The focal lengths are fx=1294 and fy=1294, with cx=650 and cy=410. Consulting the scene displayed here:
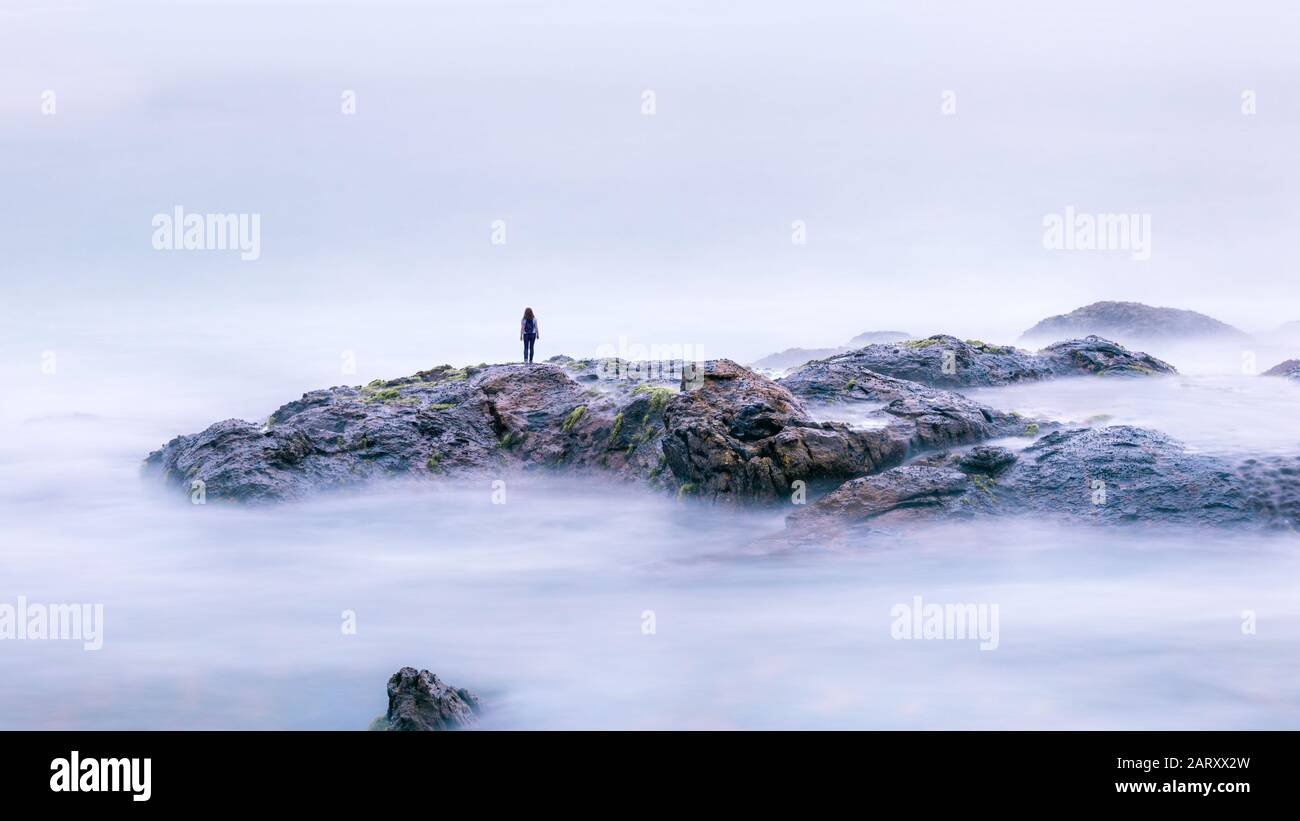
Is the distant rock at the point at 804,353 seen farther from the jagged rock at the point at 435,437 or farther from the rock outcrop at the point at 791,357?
the jagged rock at the point at 435,437

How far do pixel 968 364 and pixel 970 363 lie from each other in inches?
3.9

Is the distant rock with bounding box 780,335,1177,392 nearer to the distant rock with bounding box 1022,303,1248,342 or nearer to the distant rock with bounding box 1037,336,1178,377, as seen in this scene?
the distant rock with bounding box 1037,336,1178,377

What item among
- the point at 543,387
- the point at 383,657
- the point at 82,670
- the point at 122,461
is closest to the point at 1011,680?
the point at 383,657

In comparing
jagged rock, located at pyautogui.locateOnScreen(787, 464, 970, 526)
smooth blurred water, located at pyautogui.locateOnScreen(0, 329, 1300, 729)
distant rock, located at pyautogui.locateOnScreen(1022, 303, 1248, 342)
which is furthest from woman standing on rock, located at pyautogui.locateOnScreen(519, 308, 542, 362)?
distant rock, located at pyautogui.locateOnScreen(1022, 303, 1248, 342)

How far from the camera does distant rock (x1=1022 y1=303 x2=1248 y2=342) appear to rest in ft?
131

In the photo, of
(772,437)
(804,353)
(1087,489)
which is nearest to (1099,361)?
(1087,489)

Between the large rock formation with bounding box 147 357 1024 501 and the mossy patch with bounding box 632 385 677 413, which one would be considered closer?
the large rock formation with bounding box 147 357 1024 501

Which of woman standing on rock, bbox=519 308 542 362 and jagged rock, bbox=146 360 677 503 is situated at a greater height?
woman standing on rock, bbox=519 308 542 362

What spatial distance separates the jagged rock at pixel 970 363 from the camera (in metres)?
23.7

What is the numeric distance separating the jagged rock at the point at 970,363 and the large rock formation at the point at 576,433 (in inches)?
58.8

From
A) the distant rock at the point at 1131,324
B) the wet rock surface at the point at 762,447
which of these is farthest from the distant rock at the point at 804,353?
the wet rock surface at the point at 762,447

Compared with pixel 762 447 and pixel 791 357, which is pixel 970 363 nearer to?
pixel 762 447

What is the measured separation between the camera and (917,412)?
66.6 ft

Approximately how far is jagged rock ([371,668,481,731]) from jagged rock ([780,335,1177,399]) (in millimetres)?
11309
